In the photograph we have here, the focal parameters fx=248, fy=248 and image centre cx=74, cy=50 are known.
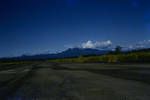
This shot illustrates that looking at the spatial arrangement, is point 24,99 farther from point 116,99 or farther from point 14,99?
point 116,99

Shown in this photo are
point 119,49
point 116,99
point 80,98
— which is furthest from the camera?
point 119,49

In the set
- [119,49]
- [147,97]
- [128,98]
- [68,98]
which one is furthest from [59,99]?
[119,49]

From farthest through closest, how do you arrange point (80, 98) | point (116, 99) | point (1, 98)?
point (1, 98) < point (80, 98) < point (116, 99)

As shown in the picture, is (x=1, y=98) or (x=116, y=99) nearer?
(x=116, y=99)

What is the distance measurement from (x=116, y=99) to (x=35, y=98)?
3286mm

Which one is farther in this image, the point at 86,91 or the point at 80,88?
the point at 80,88

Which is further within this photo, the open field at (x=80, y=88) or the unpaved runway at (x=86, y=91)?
the open field at (x=80, y=88)

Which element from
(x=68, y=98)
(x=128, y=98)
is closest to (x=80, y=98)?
(x=68, y=98)

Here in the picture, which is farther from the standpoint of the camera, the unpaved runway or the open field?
the open field

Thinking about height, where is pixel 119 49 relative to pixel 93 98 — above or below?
above

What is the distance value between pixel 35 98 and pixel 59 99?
1.11 m

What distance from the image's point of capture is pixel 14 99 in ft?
33.2

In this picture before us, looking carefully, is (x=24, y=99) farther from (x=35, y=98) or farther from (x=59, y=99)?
(x=59, y=99)

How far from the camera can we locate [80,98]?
31.2ft
